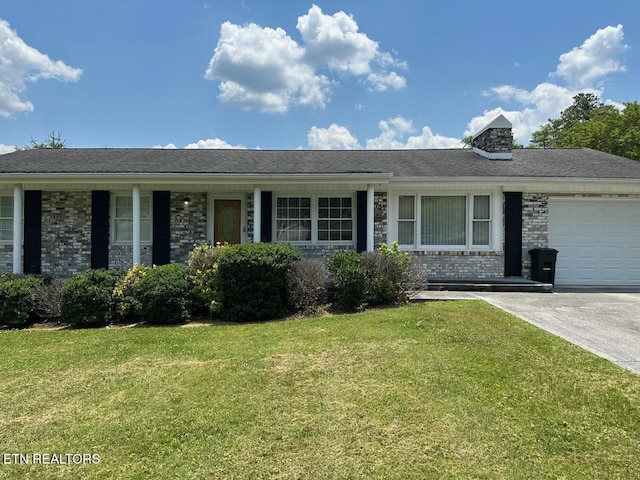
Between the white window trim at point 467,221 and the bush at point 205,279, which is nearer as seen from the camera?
the bush at point 205,279

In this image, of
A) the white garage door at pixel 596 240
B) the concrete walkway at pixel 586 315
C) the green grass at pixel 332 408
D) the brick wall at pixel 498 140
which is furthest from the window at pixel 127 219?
the white garage door at pixel 596 240

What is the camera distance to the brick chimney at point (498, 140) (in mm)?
11344

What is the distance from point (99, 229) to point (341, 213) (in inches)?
278

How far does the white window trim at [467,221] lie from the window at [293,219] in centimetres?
242

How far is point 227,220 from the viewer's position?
1068 cm

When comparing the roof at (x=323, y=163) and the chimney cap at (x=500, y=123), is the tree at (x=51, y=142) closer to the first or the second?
the roof at (x=323, y=163)

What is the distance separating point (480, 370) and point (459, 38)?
13.9 meters

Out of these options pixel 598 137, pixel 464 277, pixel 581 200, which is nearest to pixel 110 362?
pixel 464 277

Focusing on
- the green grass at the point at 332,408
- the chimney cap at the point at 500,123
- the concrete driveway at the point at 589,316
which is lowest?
the green grass at the point at 332,408

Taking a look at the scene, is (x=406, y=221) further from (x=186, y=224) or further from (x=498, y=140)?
(x=186, y=224)

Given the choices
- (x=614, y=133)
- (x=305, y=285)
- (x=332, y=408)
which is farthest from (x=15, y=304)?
(x=614, y=133)

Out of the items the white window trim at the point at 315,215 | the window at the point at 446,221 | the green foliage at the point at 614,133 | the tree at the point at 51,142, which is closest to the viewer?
the window at the point at 446,221

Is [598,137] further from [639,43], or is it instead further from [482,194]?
[482,194]

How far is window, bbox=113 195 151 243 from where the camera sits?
10.4 metres
